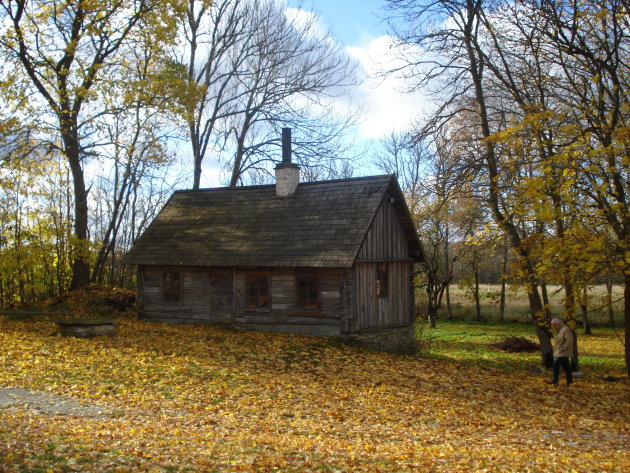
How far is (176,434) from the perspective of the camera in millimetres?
8867

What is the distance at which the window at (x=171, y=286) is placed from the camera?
2227 cm

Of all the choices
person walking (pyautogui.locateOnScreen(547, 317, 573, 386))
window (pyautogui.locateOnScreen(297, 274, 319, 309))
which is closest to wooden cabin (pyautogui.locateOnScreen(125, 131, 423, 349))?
window (pyautogui.locateOnScreen(297, 274, 319, 309))

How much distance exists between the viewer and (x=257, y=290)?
67.7 ft

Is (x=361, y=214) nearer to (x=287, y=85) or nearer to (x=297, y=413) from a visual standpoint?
(x=297, y=413)

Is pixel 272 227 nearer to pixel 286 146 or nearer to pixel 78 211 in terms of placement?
pixel 286 146

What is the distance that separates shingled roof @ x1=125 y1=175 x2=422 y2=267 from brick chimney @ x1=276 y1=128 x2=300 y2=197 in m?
0.27

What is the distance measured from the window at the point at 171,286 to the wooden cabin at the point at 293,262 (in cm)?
4

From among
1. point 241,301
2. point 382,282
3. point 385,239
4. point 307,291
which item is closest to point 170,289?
point 241,301

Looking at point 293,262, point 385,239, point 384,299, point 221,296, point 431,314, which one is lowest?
point 431,314

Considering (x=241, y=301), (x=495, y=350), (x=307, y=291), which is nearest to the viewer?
(x=307, y=291)

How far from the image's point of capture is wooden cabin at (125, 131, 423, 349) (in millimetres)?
19250

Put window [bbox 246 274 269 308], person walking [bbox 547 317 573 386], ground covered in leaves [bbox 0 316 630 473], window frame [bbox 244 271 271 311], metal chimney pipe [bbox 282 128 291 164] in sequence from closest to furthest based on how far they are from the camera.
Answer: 1. ground covered in leaves [bbox 0 316 630 473]
2. person walking [bbox 547 317 573 386]
3. window frame [bbox 244 271 271 311]
4. window [bbox 246 274 269 308]
5. metal chimney pipe [bbox 282 128 291 164]

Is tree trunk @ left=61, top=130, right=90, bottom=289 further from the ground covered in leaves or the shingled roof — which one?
the ground covered in leaves

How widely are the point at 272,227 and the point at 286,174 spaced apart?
2.67 metres
